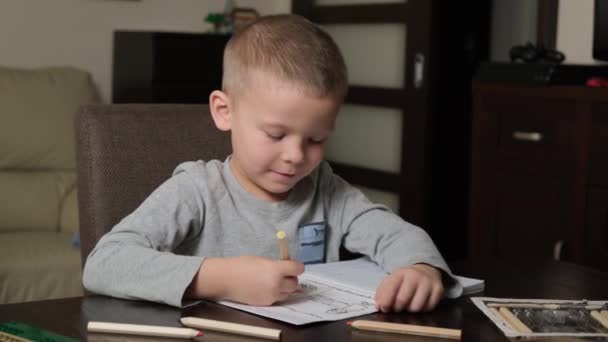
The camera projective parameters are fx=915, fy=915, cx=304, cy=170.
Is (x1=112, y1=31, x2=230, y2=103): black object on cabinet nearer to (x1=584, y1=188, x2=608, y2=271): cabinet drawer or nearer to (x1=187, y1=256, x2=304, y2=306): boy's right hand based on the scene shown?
(x1=584, y1=188, x2=608, y2=271): cabinet drawer

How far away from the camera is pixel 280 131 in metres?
1.17

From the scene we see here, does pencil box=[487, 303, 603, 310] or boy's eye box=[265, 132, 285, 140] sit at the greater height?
boy's eye box=[265, 132, 285, 140]

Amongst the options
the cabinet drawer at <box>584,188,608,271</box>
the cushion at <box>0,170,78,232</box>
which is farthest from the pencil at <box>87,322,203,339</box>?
the cushion at <box>0,170,78,232</box>

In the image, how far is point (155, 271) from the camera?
3.44ft

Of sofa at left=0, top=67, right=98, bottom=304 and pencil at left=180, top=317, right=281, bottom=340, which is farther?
sofa at left=0, top=67, right=98, bottom=304

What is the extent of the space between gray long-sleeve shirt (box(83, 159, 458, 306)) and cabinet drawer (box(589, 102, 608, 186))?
1.77m

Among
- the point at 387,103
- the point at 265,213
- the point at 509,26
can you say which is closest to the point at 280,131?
the point at 265,213

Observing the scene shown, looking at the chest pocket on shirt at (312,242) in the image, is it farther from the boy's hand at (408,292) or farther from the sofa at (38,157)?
the sofa at (38,157)

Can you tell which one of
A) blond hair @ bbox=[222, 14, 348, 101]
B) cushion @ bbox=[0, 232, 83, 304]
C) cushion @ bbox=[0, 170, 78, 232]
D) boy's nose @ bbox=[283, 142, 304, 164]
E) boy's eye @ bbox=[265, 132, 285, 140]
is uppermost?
blond hair @ bbox=[222, 14, 348, 101]

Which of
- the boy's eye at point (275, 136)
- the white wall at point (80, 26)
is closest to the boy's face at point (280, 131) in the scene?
the boy's eye at point (275, 136)

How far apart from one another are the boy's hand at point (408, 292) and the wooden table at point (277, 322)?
0.01m

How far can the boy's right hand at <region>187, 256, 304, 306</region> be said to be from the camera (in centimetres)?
101

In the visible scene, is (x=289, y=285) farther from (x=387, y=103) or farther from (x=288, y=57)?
(x=387, y=103)

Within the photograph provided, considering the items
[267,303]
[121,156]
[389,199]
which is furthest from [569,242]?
[267,303]
